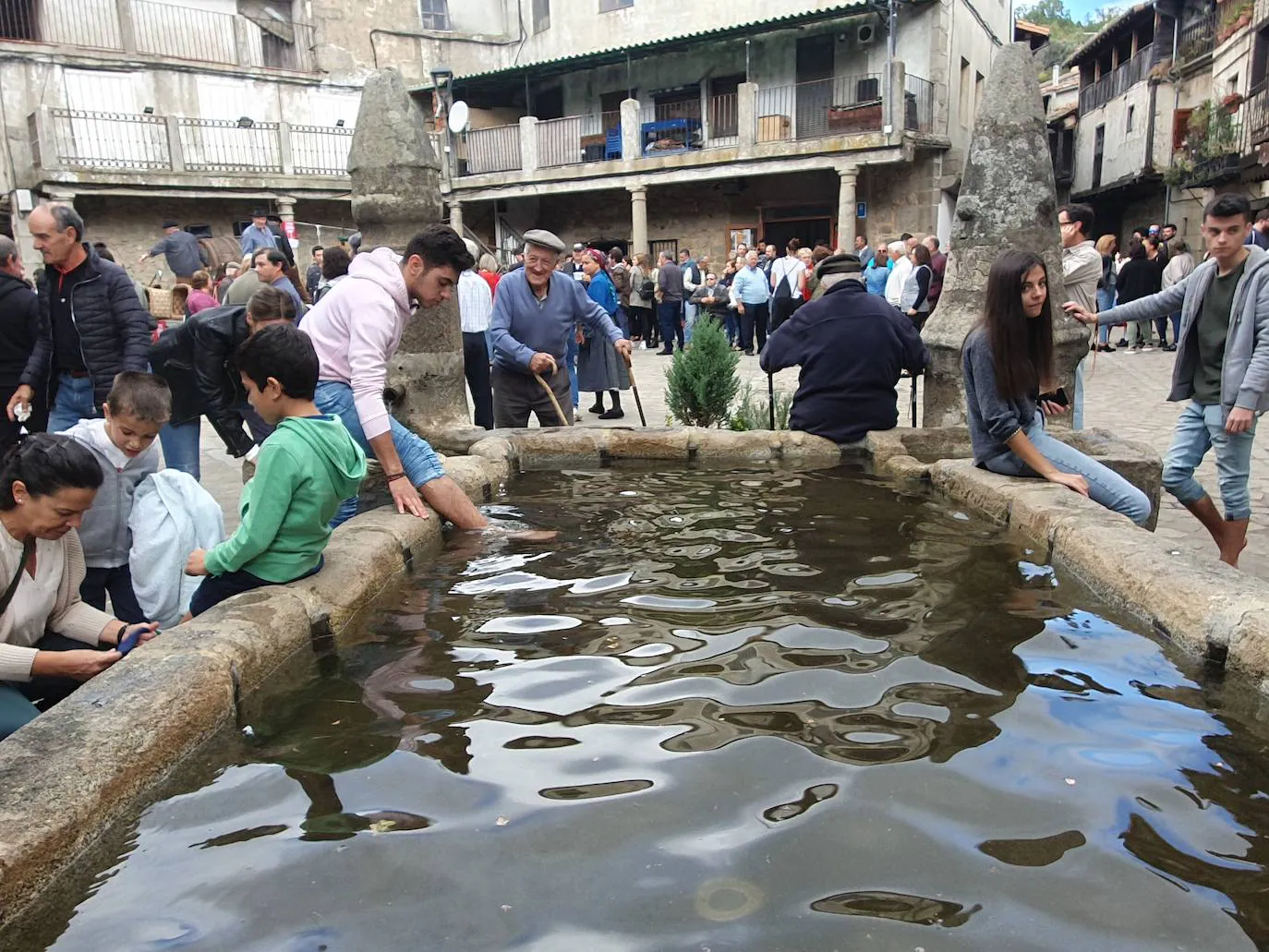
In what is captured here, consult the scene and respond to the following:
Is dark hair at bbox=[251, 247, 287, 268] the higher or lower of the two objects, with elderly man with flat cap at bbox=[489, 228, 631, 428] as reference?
higher

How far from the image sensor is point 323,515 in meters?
3.55

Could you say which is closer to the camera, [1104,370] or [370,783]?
[370,783]

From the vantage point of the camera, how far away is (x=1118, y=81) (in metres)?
29.3

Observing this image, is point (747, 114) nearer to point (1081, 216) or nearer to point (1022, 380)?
point (1081, 216)

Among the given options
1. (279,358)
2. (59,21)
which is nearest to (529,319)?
(279,358)

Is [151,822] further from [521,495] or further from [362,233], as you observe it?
[362,233]

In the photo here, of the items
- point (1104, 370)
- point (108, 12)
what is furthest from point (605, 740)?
point (108, 12)

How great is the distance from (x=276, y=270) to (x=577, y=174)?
58.6 feet

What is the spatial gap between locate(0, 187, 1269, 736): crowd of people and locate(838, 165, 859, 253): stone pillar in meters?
14.3

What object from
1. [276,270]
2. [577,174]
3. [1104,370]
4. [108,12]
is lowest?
[1104,370]

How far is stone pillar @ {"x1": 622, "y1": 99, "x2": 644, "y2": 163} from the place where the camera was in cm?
2303

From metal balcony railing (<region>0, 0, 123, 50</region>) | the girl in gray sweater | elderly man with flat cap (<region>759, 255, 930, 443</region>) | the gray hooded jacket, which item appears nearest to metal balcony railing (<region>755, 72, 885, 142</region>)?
metal balcony railing (<region>0, 0, 123, 50</region>)

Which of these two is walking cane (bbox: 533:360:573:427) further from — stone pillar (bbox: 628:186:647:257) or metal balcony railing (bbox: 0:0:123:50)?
metal balcony railing (bbox: 0:0:123:50)

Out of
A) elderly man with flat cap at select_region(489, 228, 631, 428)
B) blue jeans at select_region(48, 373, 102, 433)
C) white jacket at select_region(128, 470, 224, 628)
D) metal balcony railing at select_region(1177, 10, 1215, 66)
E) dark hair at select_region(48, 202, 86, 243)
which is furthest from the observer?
metal balcony railing at select_region(1177, 10, 1215, 66)
